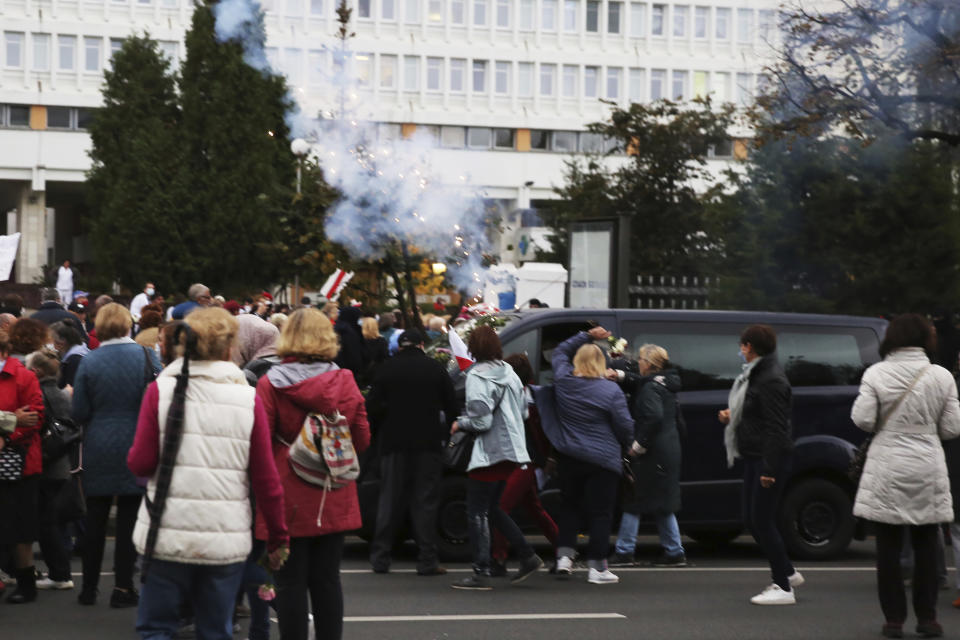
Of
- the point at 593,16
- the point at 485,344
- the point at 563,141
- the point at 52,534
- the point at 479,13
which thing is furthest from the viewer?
the point at 563,141

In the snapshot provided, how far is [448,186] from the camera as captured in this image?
19656mm

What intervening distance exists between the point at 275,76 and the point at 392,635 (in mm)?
35856

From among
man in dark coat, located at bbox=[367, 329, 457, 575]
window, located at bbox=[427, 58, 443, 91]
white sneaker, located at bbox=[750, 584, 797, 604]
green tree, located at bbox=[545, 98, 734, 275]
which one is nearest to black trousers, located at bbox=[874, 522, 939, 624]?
white sneaker, located at bbox=[750, 584, 797, 604]

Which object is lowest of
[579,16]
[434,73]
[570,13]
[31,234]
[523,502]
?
[523,502]

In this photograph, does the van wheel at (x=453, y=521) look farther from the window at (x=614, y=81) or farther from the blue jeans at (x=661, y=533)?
the window at (x=614, y=81)

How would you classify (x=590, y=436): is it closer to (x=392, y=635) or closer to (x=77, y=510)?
(x=392, y=635)

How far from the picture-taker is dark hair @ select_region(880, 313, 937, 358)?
8289 millimetres

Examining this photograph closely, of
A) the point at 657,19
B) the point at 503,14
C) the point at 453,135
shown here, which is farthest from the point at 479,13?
the point at 657,19

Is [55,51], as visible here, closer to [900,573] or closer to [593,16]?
[593,16]

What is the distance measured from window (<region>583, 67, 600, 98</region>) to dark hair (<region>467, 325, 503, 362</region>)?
58629 millimetres

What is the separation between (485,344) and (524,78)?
190ft

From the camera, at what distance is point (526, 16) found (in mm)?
66188

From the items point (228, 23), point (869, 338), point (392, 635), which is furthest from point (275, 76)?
point (392, 635)

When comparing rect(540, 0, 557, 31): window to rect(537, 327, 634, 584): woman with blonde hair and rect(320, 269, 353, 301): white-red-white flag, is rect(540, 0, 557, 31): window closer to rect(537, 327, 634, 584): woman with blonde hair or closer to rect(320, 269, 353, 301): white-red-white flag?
rect(320, 269, 353, 301): white-red-white flag
